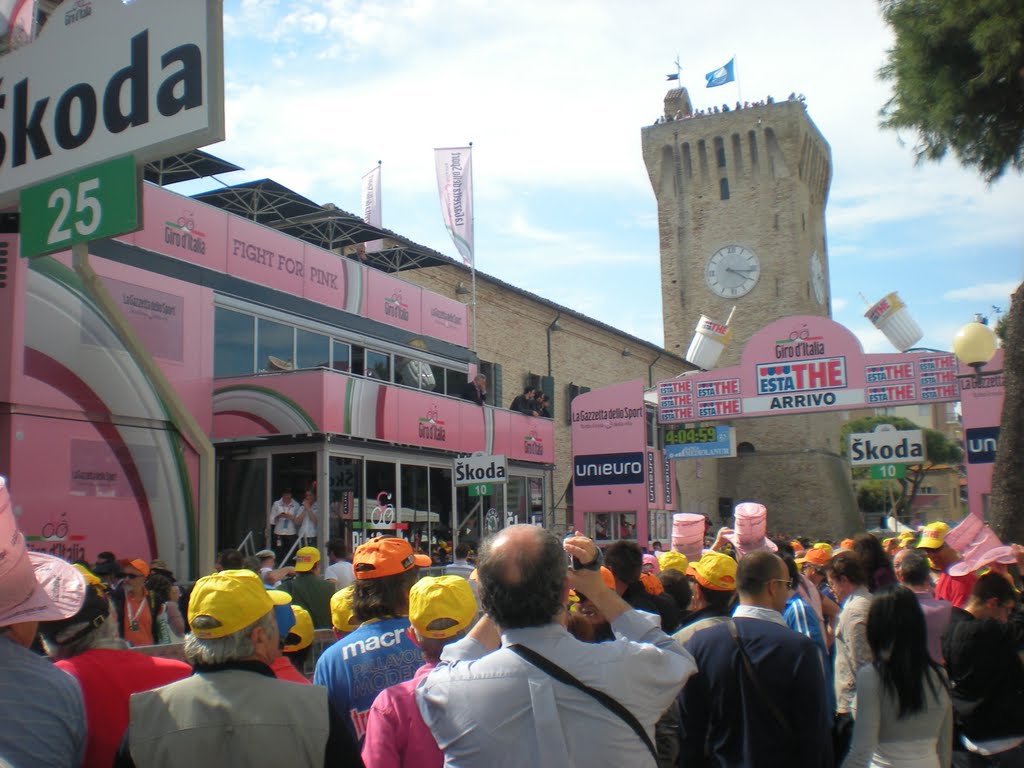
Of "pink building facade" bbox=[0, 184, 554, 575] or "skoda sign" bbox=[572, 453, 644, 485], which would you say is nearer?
"pink building facade" bbox=[0, 184, 554, 575]

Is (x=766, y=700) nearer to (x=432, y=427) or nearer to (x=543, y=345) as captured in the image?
(x=432, y=427)

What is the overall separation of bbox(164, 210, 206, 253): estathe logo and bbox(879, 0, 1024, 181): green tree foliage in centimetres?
918

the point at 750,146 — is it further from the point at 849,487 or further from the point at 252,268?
the point at 252,268

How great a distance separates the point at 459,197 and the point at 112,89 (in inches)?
589

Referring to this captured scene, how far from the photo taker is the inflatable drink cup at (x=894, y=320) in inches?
1256

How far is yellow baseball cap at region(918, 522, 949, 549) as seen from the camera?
753cm

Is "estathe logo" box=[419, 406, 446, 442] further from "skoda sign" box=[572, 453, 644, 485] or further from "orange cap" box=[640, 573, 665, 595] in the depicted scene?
"orange cap" box=[640, 573, 665, 595]

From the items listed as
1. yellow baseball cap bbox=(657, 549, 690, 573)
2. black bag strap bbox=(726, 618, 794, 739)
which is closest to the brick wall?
yellow baseball cap bbox=(657, 549, 690, 573)

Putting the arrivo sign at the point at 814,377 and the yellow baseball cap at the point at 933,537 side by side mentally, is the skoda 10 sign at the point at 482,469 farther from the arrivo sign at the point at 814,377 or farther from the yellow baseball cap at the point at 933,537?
the arrivo sign at the point at 814,377

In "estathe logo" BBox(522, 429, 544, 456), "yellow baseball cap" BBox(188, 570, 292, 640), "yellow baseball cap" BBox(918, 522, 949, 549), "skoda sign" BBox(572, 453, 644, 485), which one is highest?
"estathe logo" BBox(522, 429, 544, 456)

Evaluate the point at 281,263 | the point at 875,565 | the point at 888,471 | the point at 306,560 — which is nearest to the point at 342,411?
the point at 281,263

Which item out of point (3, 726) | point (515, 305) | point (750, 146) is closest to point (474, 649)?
point (3, 726)

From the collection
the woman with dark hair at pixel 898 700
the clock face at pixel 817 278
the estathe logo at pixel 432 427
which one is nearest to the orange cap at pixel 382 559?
the woman with dark hair at pixel 898 700

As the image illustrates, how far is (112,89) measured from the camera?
10.1 meters
